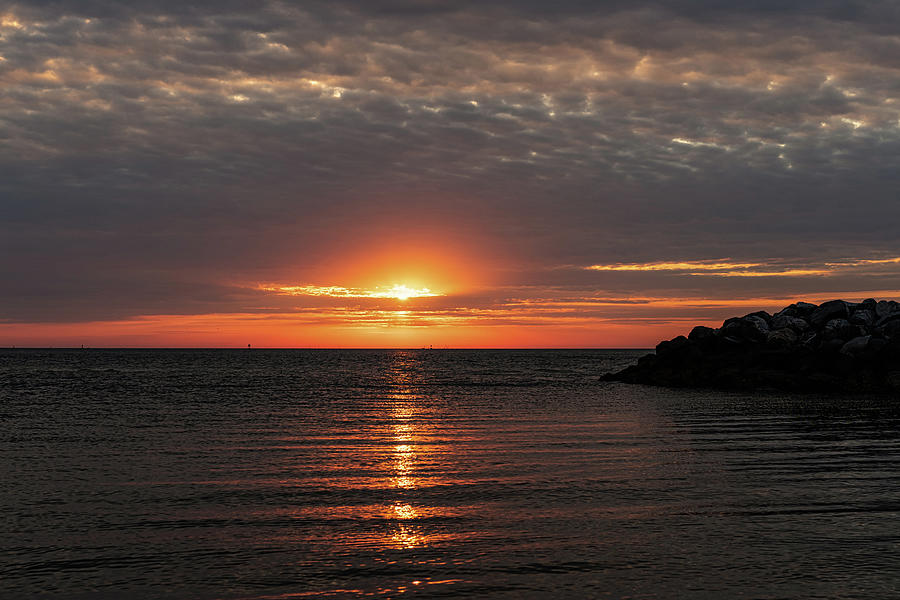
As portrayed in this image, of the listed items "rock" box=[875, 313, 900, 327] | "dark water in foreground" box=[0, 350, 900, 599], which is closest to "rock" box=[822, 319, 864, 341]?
"rock" box=[875, 313, 900, 327]

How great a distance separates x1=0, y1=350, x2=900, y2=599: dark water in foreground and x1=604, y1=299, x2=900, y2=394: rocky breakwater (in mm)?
20837

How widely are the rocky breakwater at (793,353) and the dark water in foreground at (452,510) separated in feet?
68.4

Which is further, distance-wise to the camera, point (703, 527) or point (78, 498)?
point (78, 498)

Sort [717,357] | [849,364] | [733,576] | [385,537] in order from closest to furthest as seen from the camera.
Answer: [733,576], [385,537], [849,364], [717,357]

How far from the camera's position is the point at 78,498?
14555mm

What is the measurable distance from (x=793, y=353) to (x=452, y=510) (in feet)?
152

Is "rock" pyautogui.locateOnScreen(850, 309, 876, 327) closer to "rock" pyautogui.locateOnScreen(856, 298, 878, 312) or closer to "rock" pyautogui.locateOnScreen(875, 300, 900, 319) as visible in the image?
"rock" pyautogui.locateOnScreen(875, 300, 900, 319)

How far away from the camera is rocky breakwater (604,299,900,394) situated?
46875 millimetres

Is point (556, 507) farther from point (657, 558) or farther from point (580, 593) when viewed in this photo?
point (580, 593)

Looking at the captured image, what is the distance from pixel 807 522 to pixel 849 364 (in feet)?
134

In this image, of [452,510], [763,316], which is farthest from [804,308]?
[452,510]

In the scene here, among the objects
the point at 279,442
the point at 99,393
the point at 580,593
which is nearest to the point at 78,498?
the point at 279,442

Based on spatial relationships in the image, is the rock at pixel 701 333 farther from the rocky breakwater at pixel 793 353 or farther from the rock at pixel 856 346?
the rock at pixel 856 346

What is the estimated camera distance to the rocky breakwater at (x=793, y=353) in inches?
1845
